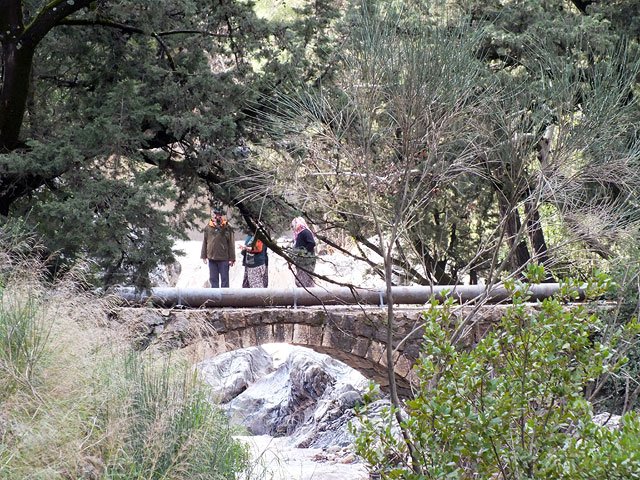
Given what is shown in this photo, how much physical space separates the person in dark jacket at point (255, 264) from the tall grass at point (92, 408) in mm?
5192

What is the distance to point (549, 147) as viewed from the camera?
6.37 m

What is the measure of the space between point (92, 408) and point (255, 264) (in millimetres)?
6689

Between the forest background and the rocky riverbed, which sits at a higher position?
the forest background

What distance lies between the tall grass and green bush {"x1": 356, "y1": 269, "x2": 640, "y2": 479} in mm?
1016

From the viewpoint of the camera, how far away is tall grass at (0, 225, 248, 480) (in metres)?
4.16

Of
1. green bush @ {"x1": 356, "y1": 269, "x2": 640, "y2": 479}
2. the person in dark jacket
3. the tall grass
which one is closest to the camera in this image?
green bush @ {"x1": 356, "y1": 269, "x2": 640, "y2": 479}

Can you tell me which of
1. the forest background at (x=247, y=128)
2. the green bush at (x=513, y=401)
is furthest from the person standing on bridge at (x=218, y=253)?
the green bush at (x=513, y=401)

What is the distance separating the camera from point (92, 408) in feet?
15.1

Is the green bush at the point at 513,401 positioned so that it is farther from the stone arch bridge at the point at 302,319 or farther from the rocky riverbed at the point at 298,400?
the rocky riverbed at the point at 298,400

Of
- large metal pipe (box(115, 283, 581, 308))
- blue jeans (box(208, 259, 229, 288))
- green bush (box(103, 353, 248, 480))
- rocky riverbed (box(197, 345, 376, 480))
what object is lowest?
rocky riverbed (box(197, 345, 376, 480))

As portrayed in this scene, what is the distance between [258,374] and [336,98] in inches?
324

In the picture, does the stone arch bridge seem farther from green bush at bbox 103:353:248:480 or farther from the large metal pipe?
green bush at bbox 103:353:248:480

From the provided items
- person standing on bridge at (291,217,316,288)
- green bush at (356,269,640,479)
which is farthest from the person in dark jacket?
green bush at (356,269,640,479)

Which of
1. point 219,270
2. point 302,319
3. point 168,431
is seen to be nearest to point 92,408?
point 168,431
